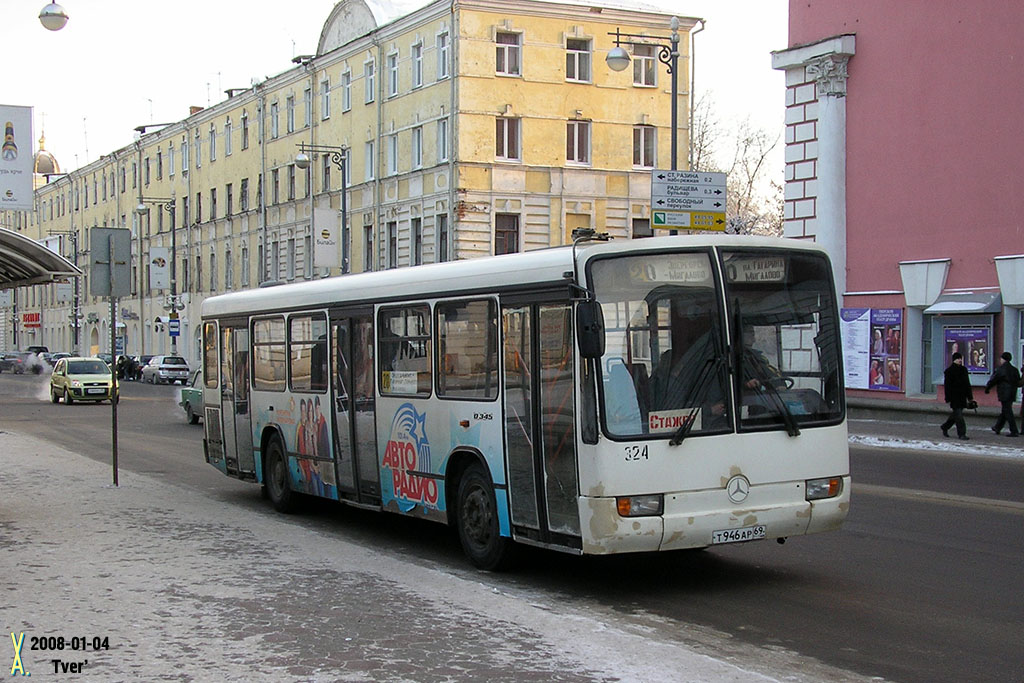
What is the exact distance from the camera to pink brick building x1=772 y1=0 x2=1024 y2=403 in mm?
26719

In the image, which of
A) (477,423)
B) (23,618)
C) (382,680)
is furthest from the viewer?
(477,423)

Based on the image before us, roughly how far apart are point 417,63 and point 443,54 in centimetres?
211

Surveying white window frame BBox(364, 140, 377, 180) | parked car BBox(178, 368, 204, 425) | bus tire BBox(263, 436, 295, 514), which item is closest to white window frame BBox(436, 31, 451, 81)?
white window frame BBox(364, 140, 377, 180)

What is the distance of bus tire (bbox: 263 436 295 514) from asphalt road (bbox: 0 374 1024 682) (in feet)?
0.71

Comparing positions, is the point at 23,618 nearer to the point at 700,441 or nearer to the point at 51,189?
the point at 700,441

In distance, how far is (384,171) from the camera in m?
55.7

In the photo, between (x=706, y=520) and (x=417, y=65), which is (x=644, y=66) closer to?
(x=417, y=65)

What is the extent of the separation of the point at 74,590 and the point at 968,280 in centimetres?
2199

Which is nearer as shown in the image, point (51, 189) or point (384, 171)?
point (384, 171)

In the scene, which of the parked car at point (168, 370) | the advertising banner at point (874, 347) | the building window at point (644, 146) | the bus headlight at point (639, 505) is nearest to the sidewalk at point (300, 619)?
the bus headlight at point (639, 505)

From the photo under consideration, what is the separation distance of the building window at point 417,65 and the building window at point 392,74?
5.00 ft

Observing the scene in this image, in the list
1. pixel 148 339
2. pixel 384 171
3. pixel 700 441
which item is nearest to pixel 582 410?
pixel 700 441

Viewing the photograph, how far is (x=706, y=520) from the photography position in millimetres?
9328

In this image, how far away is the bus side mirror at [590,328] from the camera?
904 centimetres
